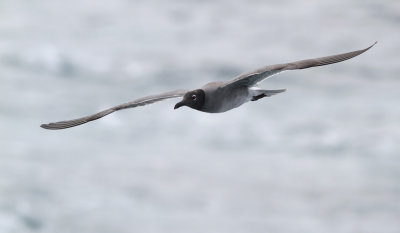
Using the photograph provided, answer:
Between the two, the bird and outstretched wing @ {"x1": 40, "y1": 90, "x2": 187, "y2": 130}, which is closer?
the bird

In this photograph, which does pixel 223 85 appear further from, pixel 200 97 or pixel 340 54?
pixel 340 54

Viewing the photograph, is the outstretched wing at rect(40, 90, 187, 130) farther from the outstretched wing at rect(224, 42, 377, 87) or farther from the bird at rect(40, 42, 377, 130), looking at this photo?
the outstretched wing at rect(224, 42, 377, 87)

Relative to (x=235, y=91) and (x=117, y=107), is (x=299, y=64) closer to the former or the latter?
(x=235, y=91)

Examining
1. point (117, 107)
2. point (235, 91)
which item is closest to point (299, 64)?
point (235, 91)

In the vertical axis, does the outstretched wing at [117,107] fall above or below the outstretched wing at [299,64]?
below

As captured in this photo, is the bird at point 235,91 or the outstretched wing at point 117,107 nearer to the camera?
the bird at point 235,91

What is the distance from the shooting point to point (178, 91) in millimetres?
23266

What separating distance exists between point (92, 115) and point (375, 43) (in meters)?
9.83

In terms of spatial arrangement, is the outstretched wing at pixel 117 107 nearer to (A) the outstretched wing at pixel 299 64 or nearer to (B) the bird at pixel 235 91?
(B) the bird at pixel 235 91

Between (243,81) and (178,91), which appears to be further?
(178,91)

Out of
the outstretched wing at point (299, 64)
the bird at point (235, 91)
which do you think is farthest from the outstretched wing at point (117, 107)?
the outstretched wing at point (299, 64)

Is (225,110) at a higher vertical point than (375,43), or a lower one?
lower

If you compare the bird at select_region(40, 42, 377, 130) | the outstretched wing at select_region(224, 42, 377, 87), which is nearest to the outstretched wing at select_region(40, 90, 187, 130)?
the bird at select_region(40, 42, 377, 130)

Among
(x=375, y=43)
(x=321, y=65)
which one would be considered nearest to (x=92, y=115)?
(x=321, y=65)
